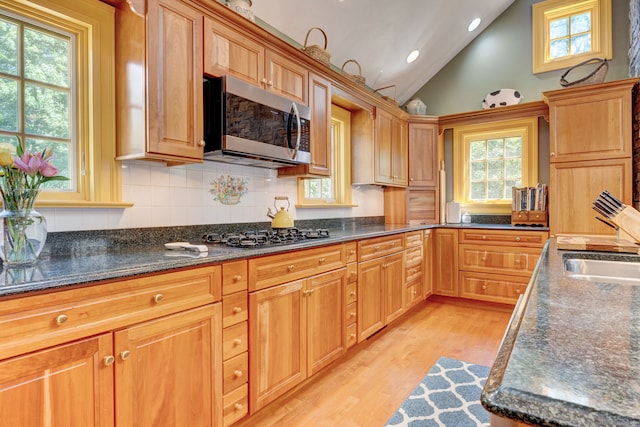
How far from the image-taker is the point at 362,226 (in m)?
3.87

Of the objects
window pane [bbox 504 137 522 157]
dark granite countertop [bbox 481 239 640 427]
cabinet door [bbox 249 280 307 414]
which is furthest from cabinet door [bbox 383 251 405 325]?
dark granite countertop [bbox 481 239 640 427]

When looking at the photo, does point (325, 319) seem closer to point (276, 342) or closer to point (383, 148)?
point (276, 342)

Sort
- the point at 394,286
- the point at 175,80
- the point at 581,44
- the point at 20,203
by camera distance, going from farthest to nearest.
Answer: the point at 581,44, the point at 394,286, the point at 175,80, the point at 20,203

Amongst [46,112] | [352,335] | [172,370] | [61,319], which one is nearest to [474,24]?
[352,335]

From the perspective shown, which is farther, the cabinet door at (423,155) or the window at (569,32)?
the cabinet door at (423,155)

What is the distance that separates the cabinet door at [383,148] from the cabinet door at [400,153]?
0.07 meters

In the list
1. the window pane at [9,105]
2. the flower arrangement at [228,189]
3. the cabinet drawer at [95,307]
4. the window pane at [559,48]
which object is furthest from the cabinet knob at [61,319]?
the window pane at [559,48]

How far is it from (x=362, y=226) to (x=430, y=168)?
123cm

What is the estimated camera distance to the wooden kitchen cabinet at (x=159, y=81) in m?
1.71

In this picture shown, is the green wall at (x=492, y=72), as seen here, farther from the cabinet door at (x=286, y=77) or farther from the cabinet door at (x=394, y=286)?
the cabinet door at (x=286, y=77)

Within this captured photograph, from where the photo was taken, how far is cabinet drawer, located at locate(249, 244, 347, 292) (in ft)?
5.82

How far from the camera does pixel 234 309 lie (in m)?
1.66

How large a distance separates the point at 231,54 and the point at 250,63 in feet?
0.46

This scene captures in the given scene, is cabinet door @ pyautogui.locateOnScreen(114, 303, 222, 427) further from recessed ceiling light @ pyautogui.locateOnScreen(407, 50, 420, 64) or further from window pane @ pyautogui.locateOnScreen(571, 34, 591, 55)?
window pane @ pyautogui.locateOnScreen(571, 34, 591, 55)
